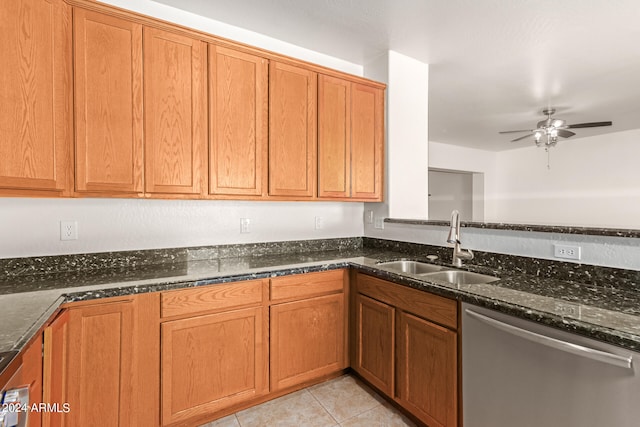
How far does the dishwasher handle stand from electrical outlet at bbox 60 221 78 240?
7.33ft

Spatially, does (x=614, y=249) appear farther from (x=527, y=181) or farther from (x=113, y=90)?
(x=527, y=181)

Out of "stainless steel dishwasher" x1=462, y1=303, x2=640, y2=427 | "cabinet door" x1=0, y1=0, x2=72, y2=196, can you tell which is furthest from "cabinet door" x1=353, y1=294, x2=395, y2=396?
"cabinet door" x1=0, y1=0, x2=72, y2=196

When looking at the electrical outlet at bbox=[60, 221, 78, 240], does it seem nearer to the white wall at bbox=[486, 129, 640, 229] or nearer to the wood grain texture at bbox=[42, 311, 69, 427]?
the wood grain texture at bbox=[42, 311, 69, 427]

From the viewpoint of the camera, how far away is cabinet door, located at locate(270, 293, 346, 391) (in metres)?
1.98

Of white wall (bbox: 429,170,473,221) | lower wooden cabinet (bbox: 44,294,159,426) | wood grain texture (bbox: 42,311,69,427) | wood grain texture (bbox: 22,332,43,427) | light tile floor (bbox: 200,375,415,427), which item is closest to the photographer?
wood grain texture (bbox: 22,332,43,427)

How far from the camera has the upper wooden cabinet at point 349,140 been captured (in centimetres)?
248

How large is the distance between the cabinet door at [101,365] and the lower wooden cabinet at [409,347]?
53.9 inches

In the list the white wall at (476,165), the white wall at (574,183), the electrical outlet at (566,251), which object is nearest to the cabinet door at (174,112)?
the electrical outlet at (566,251)

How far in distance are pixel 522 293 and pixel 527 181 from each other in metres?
5.83

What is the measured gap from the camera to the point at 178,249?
2.16 metres

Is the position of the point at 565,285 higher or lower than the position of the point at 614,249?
lower

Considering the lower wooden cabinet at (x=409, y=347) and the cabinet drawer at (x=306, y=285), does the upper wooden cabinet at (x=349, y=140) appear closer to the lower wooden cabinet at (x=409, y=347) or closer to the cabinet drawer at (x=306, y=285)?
the cabinet drawer at (x=306, y=285)

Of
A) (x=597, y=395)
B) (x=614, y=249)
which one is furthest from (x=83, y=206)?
(x=614, y=249)

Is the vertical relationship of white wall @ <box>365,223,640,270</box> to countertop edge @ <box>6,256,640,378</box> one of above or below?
above
